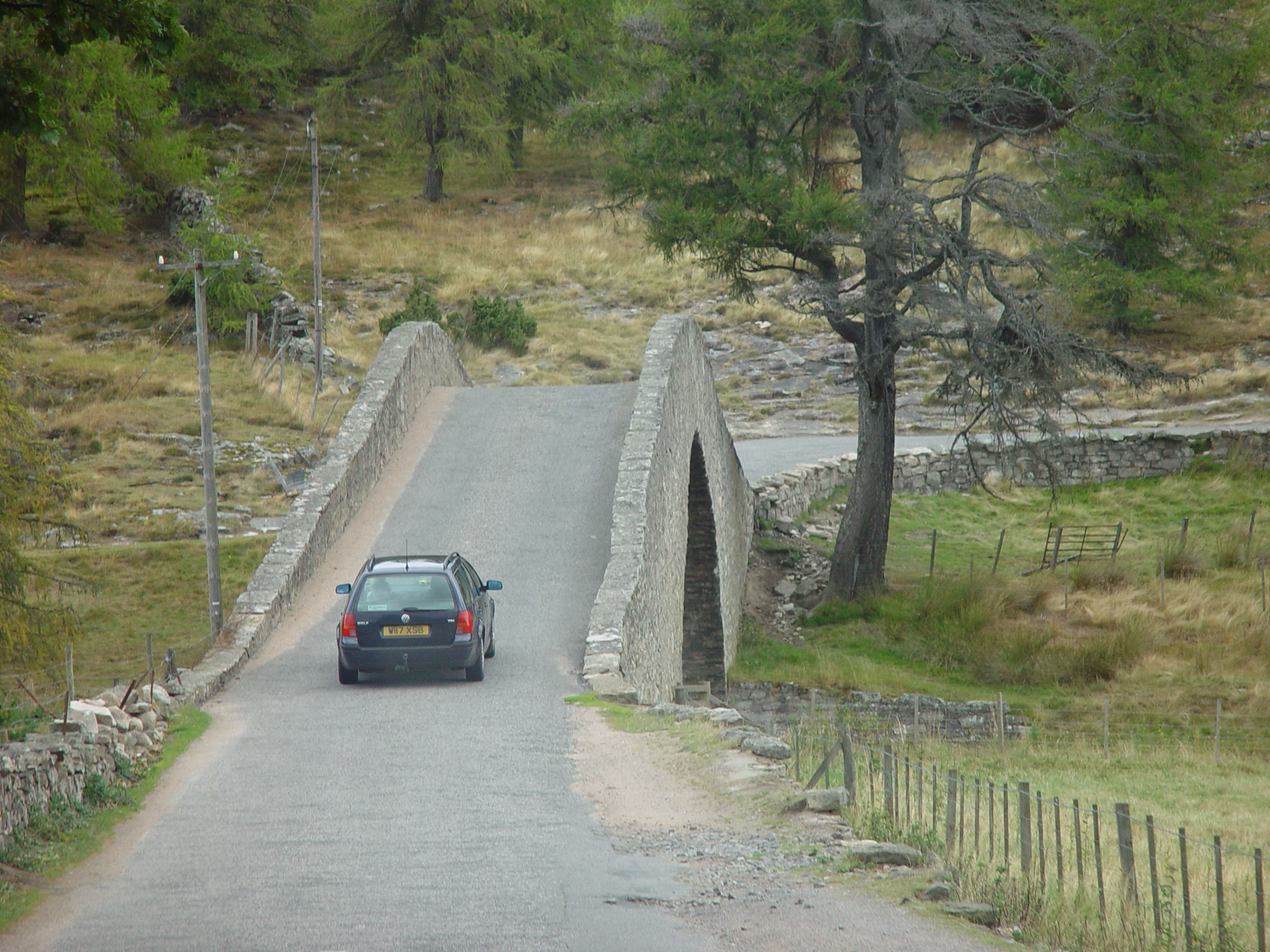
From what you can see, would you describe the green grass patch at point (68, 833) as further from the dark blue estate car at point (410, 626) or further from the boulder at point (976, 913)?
the boulder at point (976, 913)

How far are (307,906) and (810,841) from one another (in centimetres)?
324

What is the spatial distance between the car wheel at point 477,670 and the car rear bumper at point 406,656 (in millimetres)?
100

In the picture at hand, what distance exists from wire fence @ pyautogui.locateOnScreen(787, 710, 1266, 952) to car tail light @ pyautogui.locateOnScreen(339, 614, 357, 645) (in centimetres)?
453

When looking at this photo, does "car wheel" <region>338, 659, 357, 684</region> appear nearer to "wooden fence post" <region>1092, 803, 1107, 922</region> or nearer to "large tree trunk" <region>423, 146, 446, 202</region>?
"wooden fence post" <region>1092, 803, 1107, 922</region>

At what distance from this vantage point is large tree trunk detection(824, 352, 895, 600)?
80.4 feet

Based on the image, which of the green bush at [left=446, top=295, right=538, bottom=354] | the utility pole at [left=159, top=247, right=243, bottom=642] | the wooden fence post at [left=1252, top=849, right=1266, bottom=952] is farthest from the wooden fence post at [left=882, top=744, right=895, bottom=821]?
the green bush at [left=446, top=295, right=538, bottom=354]

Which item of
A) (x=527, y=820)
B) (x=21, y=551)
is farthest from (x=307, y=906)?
(x=21, y=551)

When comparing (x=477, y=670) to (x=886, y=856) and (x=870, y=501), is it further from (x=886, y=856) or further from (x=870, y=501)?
(x=870, y=501)

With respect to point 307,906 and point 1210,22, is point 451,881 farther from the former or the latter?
point 1210,22

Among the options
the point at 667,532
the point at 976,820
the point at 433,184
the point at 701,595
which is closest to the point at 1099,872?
the point at 976,820

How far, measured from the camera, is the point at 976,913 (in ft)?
22.4

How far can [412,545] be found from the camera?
16.0 m

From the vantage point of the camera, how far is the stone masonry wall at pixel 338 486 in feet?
44.4

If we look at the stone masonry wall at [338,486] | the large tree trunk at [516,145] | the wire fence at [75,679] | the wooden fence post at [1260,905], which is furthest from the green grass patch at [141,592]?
the large tree trunk at [516,145]
